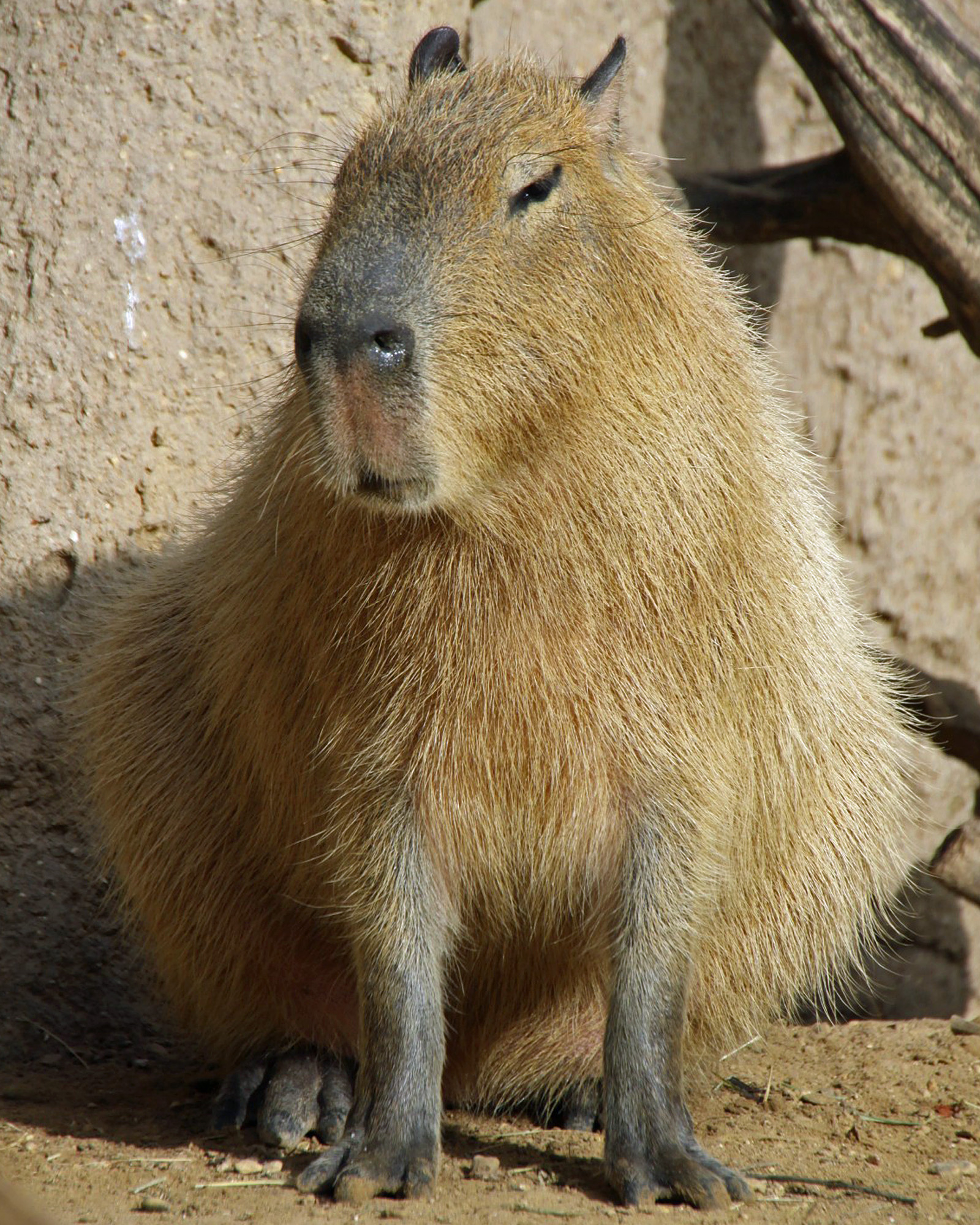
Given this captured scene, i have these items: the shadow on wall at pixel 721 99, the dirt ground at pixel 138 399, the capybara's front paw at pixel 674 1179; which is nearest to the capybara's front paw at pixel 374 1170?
the capybara's front paw at pixel 674 1179

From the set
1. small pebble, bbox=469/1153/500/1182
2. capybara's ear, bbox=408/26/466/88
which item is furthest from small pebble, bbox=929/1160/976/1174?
capybara's ear, bbox=408/26/466/88

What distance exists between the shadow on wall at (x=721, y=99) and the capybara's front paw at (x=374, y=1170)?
3.17 meters

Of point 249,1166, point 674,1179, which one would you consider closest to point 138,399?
point 249,1166

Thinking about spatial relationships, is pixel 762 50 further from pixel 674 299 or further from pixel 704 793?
pixel 704 793

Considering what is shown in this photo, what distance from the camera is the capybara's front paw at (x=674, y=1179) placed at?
2.48 meters

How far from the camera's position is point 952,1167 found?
2.84 meters

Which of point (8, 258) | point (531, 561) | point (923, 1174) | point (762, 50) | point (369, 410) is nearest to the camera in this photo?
point (369, 410)

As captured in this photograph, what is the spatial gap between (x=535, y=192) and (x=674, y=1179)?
1.67 m

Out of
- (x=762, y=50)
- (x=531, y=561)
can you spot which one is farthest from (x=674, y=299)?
(x=762, y=50)

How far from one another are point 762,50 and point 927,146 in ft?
4.98

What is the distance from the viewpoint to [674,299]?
8.77 feet

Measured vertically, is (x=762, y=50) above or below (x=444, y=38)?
above

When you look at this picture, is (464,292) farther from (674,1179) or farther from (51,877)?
(51,877)

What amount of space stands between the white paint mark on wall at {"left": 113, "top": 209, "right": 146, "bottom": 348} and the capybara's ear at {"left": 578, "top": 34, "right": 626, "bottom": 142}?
1386 millimetres
